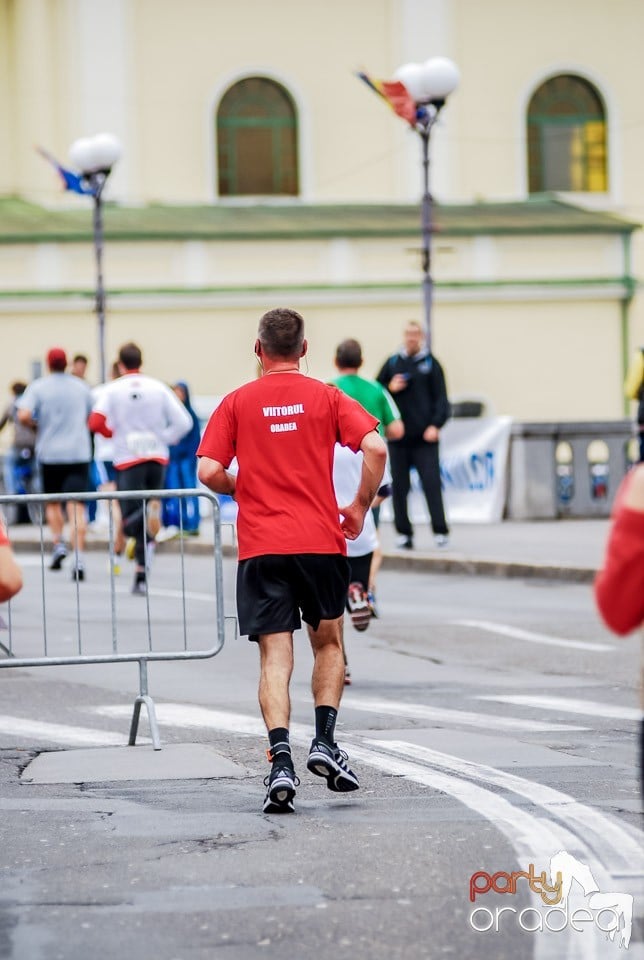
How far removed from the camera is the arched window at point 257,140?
3619 centimetres

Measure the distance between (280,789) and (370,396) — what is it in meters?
5.97

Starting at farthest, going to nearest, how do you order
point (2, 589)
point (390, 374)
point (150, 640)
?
point (390, 374) → point (150, 640) → point (2, 589)

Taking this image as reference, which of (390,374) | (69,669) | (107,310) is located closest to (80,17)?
(107,310)

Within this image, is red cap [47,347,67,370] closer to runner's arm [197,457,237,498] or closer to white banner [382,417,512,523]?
white banner [382,417,512,523]

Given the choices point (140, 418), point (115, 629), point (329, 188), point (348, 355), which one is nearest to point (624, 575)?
point (115, 629)

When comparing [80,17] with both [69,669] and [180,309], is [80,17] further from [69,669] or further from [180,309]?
[69,669]

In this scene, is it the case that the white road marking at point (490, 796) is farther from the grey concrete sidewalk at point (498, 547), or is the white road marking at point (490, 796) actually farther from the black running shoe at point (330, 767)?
the grey concrete sidewalk at point (498, 547)

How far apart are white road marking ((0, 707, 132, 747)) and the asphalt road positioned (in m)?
0.03

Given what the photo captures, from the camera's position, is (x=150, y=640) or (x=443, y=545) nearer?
(x=150, y=640)

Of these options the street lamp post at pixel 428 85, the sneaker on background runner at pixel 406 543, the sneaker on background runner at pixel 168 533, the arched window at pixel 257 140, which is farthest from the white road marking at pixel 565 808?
the arched window at pixel 257 140

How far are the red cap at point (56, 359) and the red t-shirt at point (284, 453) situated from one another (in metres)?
11.0

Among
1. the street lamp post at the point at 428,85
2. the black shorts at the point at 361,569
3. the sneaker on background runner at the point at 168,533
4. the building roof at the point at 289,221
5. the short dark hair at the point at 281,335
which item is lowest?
the sneaker on background runner at the point at 168,533

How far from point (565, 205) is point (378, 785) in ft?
97.8

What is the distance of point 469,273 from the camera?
3556 centimetres
